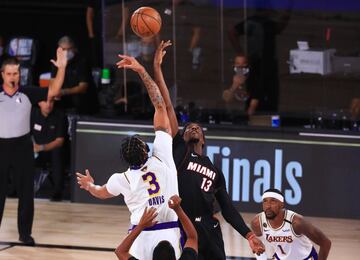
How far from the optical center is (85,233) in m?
12.4

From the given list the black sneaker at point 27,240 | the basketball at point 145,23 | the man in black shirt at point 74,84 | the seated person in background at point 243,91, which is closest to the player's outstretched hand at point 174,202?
the basketball at point 145,23

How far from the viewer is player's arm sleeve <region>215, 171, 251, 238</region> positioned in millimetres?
8581

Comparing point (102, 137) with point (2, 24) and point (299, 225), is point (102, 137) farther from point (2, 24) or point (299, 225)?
point (299, 225)

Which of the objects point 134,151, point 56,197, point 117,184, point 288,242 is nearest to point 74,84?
point 56,197

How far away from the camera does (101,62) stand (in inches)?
608

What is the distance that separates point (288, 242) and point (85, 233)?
4.03 m

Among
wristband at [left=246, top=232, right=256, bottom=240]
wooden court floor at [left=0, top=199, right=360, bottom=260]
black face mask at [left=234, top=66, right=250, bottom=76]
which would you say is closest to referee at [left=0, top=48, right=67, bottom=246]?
wooden court floor at [left=0, top=199, right=360, bottom=260]

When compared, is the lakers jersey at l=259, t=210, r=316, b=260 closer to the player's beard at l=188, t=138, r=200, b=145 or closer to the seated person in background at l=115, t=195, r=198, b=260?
the player's beard at l=188, t=138, r=200, b=145

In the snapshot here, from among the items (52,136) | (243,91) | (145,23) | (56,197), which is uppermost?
(145,23)

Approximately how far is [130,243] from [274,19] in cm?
746

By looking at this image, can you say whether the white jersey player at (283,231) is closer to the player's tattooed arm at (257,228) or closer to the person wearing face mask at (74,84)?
the player's tattooed arm at (257,228)

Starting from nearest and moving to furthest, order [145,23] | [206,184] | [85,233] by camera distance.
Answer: [206,184] → [145,23] → [85,233]

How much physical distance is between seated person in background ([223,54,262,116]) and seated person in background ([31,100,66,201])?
227cm

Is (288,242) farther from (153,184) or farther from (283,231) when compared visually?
(153,184)
